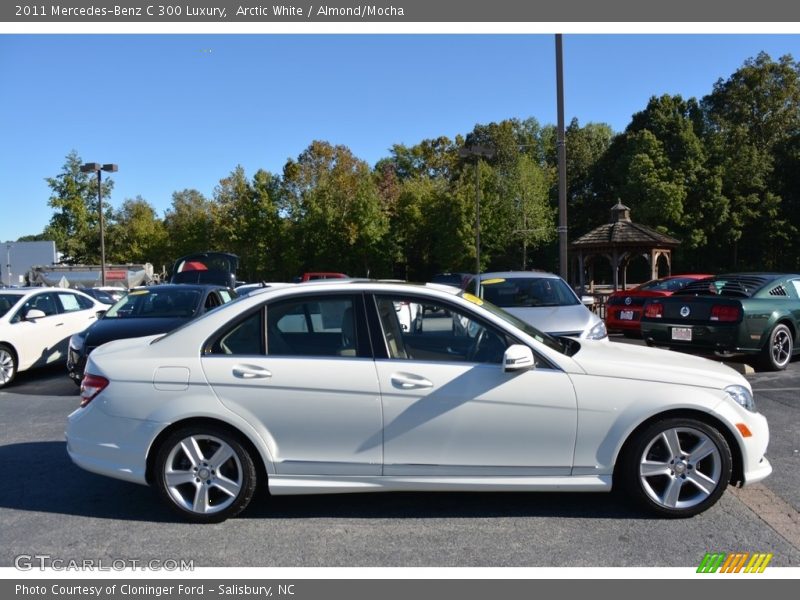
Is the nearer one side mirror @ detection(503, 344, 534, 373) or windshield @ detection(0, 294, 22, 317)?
side mirror @ detection(503, 344, 534, 373)

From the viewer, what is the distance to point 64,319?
11.0 meters

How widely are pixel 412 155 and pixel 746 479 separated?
207 feet

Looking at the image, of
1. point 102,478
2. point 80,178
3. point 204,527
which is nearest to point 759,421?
point 204,527

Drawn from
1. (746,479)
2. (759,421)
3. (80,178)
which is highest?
(80,178)

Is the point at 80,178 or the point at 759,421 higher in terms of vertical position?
→ the point at 80,178

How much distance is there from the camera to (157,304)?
31.3 feet

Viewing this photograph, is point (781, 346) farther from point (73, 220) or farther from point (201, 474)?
point (73, 220)

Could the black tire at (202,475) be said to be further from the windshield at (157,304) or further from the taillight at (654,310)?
the taillight at (654,310)

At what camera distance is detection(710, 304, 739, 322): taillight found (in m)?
8.92

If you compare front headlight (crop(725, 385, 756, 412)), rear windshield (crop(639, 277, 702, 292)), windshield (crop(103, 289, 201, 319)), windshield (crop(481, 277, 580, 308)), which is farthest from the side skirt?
→ rear windshield (crop(639, 277, 702, 292))

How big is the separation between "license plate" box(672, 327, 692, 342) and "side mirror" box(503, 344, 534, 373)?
248 inches

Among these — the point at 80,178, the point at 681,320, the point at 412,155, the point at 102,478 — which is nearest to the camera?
the point at 102,478

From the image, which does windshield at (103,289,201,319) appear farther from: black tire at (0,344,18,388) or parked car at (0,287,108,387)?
black tire at (0,344,18,388)

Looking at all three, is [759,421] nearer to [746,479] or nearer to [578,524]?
[746,479]
